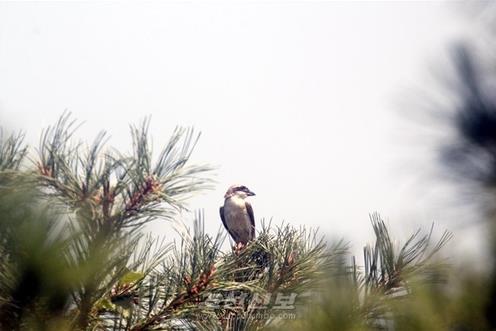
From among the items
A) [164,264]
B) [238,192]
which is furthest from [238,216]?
[164,264]

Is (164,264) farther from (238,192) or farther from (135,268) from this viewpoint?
(238,192)

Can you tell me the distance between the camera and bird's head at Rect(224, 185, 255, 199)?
18.5ft

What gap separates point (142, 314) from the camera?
70.6 inches

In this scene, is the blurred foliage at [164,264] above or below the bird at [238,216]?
below

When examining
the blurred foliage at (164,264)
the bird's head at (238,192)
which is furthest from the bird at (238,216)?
the blurred foliage at (164,264)

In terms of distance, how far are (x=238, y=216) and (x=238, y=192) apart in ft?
1.37

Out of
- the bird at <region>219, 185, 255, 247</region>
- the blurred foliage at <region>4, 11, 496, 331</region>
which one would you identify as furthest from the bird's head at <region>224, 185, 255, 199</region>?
the blurred foliage at <region>4, 11, 496, 331</region>

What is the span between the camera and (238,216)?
5.31m

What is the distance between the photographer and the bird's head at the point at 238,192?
562cm

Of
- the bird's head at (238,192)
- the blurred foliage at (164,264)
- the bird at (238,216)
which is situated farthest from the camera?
the bird's head at (238,192)

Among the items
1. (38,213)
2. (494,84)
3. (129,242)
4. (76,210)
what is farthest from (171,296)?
(494,84)

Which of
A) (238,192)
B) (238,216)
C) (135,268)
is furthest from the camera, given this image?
(238,192)

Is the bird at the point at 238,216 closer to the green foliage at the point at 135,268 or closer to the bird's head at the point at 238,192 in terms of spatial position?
the bird's head at the point at 238,192

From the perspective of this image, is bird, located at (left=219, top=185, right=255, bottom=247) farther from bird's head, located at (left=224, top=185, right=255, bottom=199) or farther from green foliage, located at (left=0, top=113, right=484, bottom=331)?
green foliage, located at (left=0, top=113, right=484, bottom=331)
